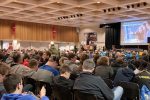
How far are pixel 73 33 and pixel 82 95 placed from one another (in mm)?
17893

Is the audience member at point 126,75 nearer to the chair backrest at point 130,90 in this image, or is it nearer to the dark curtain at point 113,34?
the chair backrest at point 130,90

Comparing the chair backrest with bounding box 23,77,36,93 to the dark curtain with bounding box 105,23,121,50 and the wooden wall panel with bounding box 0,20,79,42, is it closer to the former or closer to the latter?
the wooden wall panel with bounding box 0,20,79,42

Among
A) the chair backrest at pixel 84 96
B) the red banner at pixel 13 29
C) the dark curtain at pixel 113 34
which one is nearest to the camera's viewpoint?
the chair backrest at pixel 84 96

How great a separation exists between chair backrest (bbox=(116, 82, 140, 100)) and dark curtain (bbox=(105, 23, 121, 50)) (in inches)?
544

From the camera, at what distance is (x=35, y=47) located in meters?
19.0

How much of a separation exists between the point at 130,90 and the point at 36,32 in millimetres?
15314

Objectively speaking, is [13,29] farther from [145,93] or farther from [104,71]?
[145,93]

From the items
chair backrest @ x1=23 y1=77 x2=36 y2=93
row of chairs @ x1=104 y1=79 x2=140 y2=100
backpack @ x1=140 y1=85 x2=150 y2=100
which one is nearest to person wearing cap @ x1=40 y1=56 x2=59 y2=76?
chair backrest @ x1=23 y1=77 x2=36 y2=93

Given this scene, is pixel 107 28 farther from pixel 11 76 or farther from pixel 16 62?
pixel 11 76

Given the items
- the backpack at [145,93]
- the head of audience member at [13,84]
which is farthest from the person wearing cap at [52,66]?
the head of audience member at [13,84]

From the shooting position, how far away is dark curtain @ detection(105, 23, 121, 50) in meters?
17.8

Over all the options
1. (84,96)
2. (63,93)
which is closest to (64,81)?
(63,93)

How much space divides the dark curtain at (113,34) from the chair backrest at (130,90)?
13.8 meters

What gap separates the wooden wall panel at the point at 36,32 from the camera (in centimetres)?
1684
